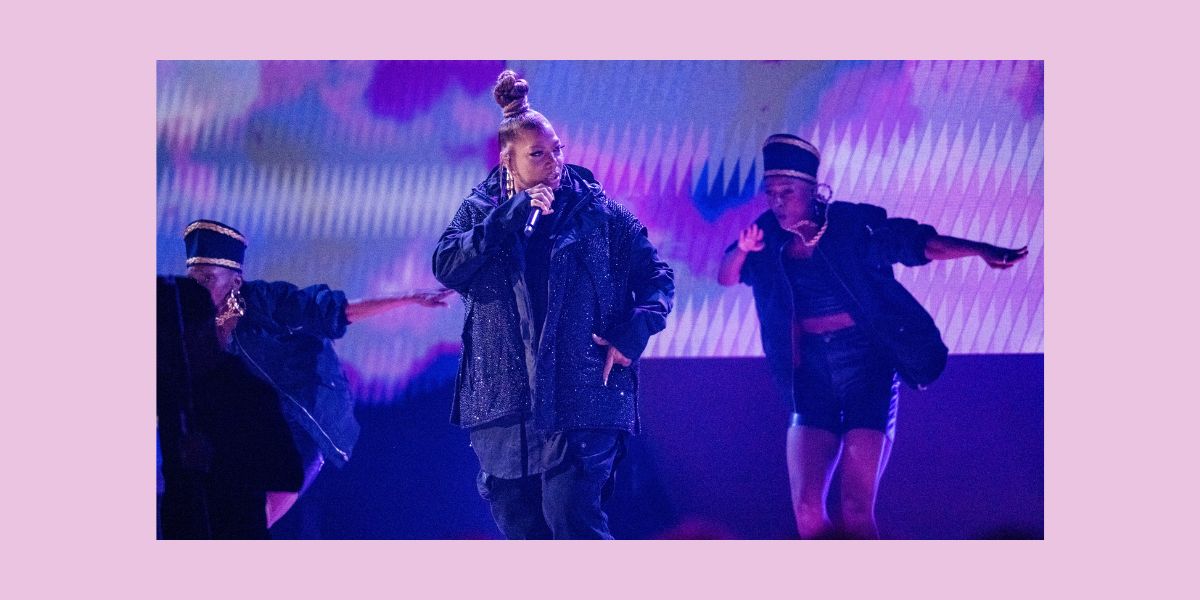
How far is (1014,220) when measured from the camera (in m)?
4.23

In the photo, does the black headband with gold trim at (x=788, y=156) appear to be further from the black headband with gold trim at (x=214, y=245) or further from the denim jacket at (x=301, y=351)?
the black headband with gold trim at (x=214, y=245)

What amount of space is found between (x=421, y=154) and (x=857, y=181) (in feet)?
5.58

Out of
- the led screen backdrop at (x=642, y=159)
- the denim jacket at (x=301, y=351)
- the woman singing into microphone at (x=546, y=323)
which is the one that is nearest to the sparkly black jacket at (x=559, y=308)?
the woman singing into microphone at (x=546, y=323)

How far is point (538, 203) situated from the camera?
3.98 meters

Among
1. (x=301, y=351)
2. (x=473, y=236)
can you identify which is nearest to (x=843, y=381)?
(x=473, y=236)

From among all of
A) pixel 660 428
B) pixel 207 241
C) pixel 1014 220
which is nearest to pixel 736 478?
pixel 660 428

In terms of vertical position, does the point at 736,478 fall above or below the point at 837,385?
below

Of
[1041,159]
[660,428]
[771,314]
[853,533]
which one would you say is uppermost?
[1041,159]

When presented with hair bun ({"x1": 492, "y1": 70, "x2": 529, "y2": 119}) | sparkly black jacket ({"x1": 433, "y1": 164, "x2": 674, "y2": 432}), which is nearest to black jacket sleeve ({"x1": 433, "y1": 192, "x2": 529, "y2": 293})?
sparkly black jacket ({"x1": 433, "y1": 164, "x2": 674, "y2": 432})

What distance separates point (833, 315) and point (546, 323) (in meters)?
1.13

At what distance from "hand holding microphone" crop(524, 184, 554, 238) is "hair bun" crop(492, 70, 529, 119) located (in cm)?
33

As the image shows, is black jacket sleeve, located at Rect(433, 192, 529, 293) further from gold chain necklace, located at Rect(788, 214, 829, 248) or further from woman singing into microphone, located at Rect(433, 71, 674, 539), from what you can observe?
gold chain necklace, located at Rect(788, 214, 829, 248)

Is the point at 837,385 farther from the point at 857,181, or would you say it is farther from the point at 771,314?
the point at 857,181

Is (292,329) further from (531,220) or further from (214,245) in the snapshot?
(531,220)
